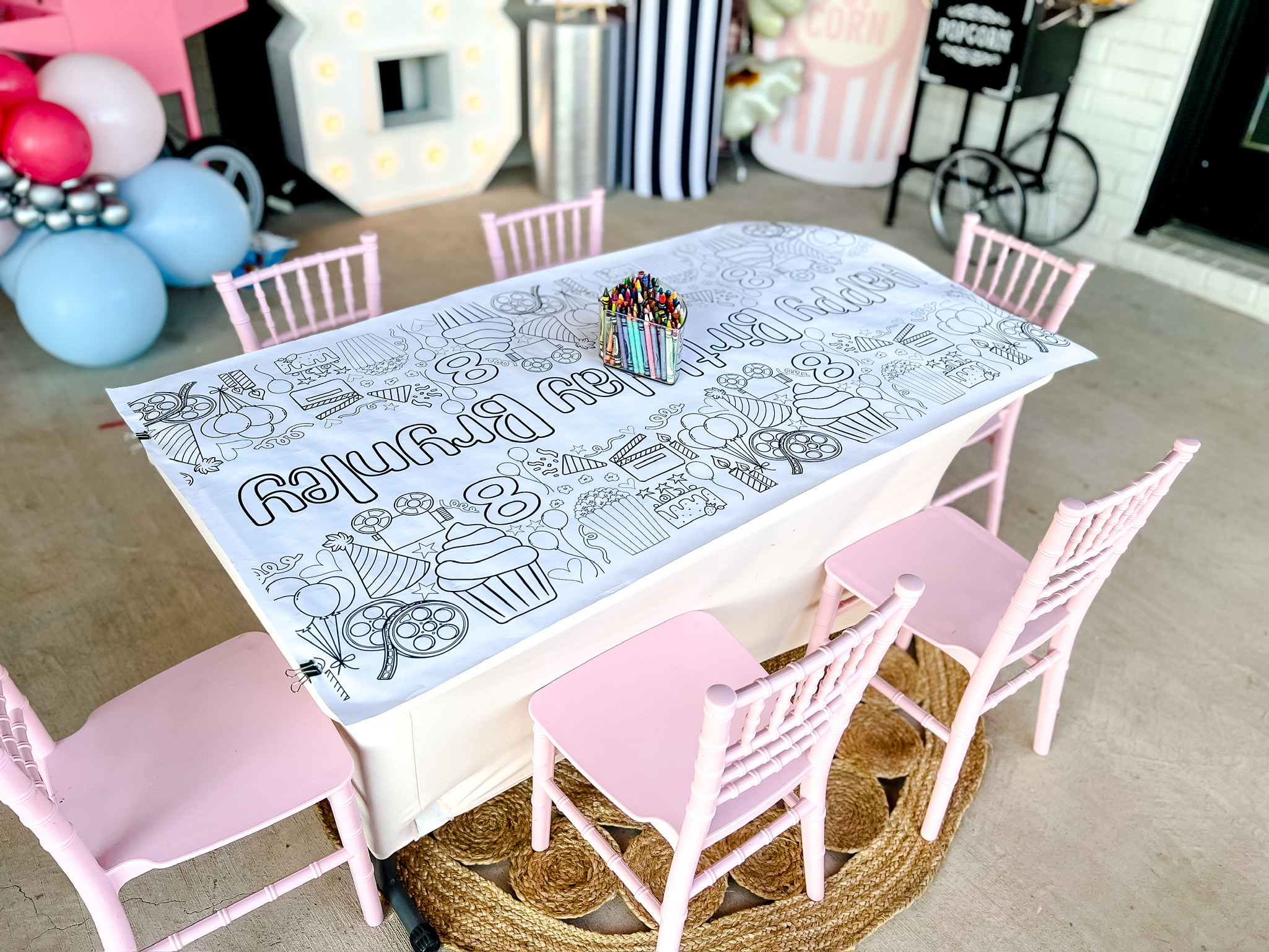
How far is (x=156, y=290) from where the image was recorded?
3006 mm

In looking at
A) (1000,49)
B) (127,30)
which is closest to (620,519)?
(127,30)

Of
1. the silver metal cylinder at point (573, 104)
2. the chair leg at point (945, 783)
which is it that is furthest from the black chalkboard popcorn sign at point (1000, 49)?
the chair leg at point (945, 783)

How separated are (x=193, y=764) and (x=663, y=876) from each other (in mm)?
832

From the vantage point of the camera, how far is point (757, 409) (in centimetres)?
170

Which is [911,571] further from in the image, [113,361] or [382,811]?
[113,361]

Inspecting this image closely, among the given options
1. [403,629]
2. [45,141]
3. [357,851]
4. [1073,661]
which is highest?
[45,141]

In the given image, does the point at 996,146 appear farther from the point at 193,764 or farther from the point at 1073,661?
the point at 193,764

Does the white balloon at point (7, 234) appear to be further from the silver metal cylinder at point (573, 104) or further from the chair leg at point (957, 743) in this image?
the chair leg at point (957, 743)

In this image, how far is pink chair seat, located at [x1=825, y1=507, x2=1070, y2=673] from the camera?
1.68m

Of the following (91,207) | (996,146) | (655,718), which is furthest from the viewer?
(996,146)

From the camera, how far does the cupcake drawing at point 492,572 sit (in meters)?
1.27

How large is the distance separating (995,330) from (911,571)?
1.93 ft

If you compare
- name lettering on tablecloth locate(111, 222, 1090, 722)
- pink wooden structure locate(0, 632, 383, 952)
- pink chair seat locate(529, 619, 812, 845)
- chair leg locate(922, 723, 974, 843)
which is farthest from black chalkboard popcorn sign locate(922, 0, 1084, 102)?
pink wooden structure locate(0, 632, 383, 952)

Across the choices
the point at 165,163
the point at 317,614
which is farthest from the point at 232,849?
the point at 165,163
